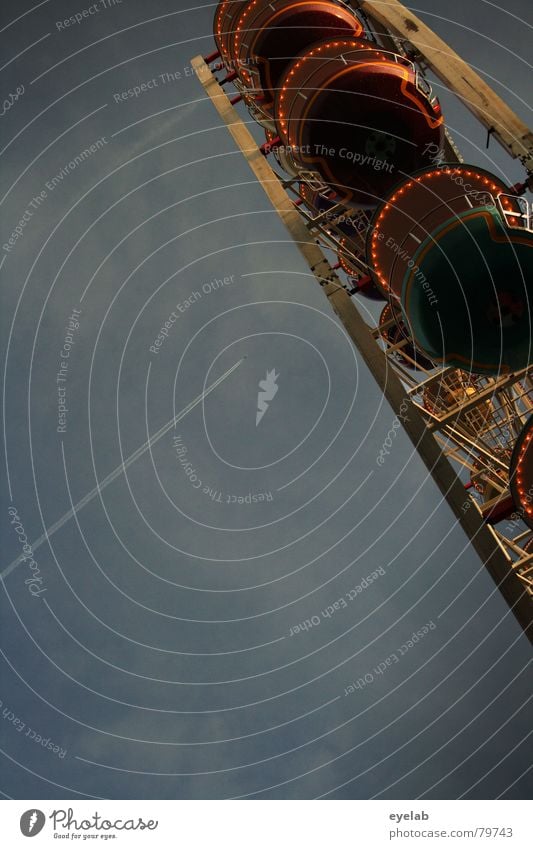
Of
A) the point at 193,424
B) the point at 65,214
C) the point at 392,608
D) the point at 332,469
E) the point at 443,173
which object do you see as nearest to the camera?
the point at 443,173

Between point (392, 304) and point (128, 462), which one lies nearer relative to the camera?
point (392, 304)

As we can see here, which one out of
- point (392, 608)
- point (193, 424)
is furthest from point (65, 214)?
point (392, 608)

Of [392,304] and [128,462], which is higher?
[128,462]

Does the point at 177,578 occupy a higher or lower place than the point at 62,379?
lower

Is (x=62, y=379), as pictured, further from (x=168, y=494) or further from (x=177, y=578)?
(x=177, y=578)

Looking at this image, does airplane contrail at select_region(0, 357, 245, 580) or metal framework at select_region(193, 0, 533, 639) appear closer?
metal framework at select_region(193, 0, 533, 639)

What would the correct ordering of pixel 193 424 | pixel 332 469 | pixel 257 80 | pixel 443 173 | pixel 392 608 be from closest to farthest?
pixel 443 173, pixel 257 80, pixel 193 424, pixel 332 469, pixel 392 608

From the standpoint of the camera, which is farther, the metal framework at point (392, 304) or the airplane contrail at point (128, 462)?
the airplane contrail at point (128, 462)

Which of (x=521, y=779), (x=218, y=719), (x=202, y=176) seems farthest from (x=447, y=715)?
(x=202, y=176)

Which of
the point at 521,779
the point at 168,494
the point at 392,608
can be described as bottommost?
the point at 521,779

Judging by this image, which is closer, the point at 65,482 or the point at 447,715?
the point at 65,482
